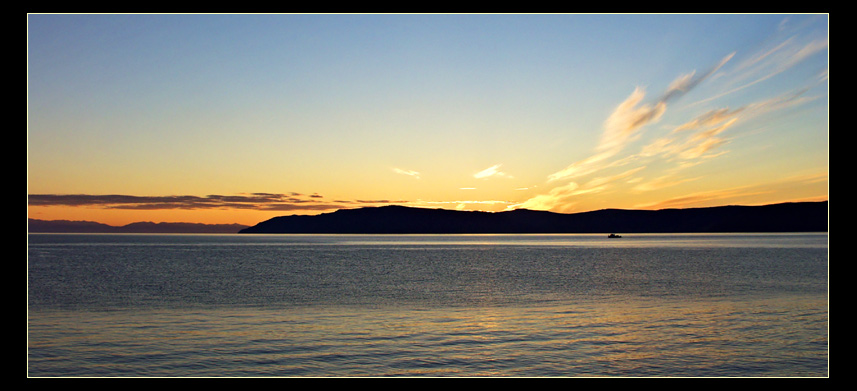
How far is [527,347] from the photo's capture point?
884 inches

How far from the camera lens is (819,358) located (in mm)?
21094

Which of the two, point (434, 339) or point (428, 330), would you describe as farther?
point (428, 330)

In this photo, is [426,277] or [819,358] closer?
[819,358]
